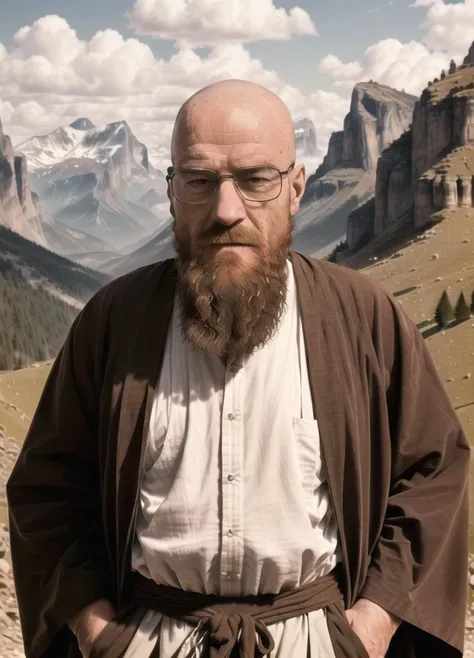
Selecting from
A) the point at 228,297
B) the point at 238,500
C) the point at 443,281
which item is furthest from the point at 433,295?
the point at 238,500

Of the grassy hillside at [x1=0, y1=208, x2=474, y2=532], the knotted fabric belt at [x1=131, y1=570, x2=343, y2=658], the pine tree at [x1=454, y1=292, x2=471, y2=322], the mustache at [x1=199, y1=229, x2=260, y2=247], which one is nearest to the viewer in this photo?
the knotted fabric belt at [x1=131, y1=570, x2=343, y2=658]

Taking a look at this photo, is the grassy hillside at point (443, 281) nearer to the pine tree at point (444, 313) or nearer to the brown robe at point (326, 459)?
the pine tree at point (444, 313)

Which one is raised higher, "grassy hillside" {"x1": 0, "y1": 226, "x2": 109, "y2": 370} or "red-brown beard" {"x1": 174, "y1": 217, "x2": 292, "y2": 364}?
"red-brown beard" {"x1": 174, "y1": 217, "x2": 292, "y2": 364}

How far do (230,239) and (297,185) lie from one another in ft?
1.61

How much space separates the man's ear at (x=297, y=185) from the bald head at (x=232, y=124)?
19cm

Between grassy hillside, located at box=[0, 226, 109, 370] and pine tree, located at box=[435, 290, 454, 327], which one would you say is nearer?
pine tree, located at box=[435, 290, 454, 327]

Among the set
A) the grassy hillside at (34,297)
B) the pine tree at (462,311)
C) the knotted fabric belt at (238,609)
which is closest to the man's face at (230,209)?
the knotted fabric belt at (238,609)

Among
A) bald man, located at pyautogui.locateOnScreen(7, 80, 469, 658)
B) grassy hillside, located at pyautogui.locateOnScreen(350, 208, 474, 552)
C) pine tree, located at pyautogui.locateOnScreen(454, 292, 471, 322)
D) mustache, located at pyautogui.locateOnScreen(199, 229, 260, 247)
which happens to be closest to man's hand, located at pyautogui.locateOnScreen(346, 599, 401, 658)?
bald man, located at pyautogui.locateOnScreen(7, 80, 469, 658)

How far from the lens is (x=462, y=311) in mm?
42469

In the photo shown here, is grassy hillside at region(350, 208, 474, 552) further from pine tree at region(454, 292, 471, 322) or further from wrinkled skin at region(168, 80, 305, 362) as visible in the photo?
wrinkled skin at region(168, 80, 305, 362)

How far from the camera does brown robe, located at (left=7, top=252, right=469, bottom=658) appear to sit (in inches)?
152

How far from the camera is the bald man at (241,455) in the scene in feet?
12.3

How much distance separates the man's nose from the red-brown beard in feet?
0.22

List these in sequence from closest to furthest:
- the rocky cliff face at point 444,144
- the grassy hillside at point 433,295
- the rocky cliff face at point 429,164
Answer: the grassy hillside at point 433,295, the rocky cliff face at point 444,144, the rocky cliff face at point 429,164
